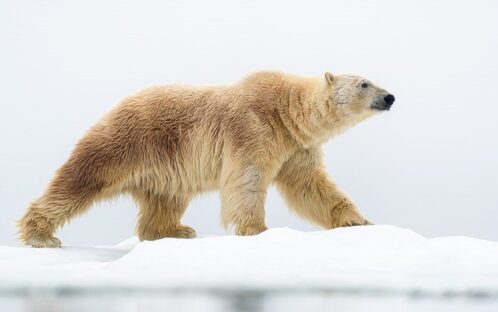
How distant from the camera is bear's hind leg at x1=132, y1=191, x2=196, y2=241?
9.41 m

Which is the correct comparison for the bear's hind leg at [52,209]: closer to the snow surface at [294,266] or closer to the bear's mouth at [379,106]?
the snow surface at [294,266]

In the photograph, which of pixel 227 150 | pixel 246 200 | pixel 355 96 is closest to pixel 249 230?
pixel 246 200

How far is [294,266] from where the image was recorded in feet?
21.4

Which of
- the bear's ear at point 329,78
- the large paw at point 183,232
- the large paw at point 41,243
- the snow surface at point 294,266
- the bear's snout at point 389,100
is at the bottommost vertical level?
the large paw at point 183,232

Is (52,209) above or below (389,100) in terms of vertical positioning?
below

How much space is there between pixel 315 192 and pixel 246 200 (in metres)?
0.99

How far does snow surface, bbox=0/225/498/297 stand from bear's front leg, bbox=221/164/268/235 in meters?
0.88

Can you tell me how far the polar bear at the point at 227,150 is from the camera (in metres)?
8.51

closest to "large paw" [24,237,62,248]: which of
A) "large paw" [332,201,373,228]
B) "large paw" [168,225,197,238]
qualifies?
"large paw" [168,225,197,238]

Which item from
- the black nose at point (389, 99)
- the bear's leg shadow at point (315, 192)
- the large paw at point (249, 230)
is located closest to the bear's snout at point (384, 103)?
the black nose at point (389, 99)

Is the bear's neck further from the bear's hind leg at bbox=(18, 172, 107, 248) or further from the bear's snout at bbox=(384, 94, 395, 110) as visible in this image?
the bear's hind leg at bbox=(18, 172, 107, 248)

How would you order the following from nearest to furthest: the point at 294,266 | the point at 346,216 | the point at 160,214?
the point at 294,266, the point at 346,216, the point at 160,214

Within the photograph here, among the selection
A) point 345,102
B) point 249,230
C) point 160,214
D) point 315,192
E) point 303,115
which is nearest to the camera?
point 249,230

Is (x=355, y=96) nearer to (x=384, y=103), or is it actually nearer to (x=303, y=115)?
(x=384, y=103)
